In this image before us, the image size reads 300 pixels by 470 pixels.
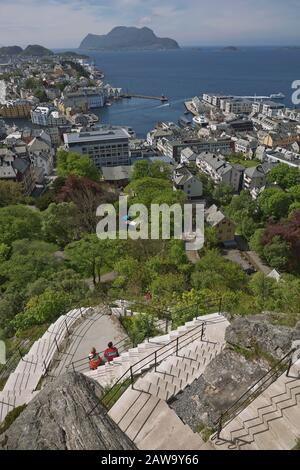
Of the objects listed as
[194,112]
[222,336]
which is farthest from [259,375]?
[194,112]

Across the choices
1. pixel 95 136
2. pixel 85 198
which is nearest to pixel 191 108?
pixel 95 136

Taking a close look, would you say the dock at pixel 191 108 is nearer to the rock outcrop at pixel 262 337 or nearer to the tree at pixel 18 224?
the tree at pixel 18 224

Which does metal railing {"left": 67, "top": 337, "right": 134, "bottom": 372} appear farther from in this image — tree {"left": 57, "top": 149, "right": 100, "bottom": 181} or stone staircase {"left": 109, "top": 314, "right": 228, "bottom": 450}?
tree {"left": 57, "top": 149, "right": 100, "bottom": 181}

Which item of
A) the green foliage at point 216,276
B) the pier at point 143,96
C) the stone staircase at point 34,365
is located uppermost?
the pier at point 143,96

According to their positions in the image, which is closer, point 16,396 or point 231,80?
point 16,396

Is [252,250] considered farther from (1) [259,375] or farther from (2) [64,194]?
(1) [259,375]

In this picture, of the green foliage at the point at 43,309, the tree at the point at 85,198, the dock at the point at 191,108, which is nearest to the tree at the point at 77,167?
the tree at the point at 85,198
